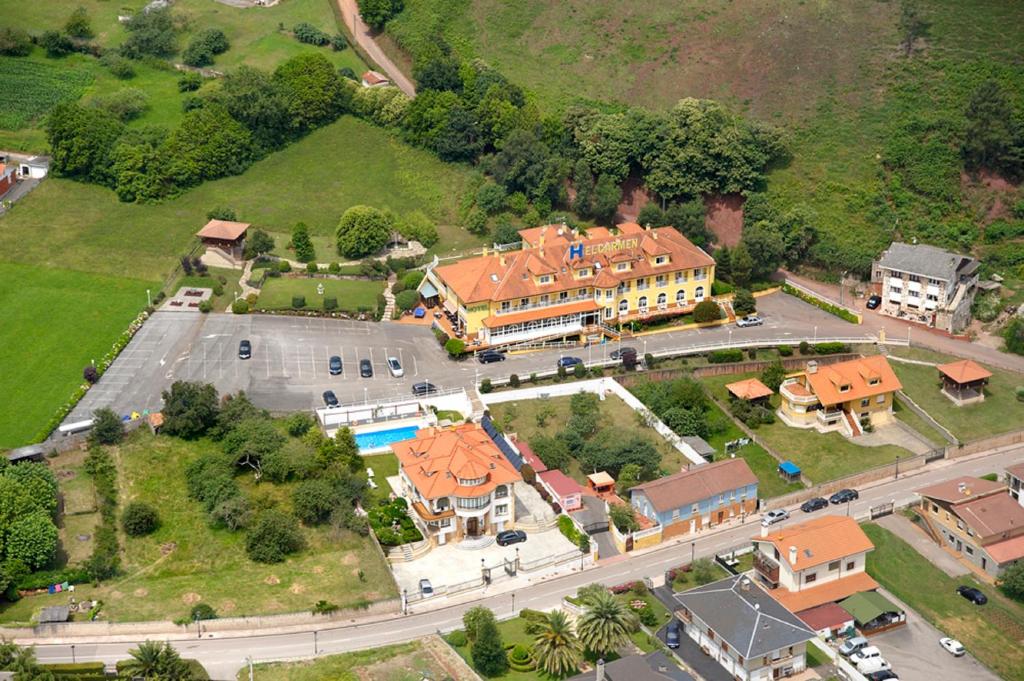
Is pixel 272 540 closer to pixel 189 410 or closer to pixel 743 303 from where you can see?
pixel 189 410

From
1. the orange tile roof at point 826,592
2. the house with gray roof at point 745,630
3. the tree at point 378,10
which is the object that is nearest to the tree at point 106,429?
the house with gray roof at point 745,630

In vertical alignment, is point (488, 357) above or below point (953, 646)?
above

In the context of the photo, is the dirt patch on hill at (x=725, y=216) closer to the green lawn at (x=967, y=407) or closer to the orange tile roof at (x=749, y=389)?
the green lawn at (x=967, y=407)

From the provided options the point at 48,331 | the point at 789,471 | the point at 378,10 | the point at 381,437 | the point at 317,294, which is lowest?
the point at 381,437

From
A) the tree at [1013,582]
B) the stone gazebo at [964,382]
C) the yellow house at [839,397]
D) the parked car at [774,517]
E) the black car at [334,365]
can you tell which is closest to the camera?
the tree at [1013,582]

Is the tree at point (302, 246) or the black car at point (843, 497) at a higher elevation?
the tree at point (302, 246)

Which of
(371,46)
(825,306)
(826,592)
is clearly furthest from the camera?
(371,46)

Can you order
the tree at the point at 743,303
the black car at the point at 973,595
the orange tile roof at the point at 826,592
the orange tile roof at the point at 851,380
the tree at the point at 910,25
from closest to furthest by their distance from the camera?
the orange tile roof at the point at 826,592, the black car at the point at 973,595, the orange tile roof at the point at 851,380, the tree at the point at 743,303, the tree at the point at 910,25

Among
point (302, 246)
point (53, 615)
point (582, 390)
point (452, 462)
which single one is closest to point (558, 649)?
point (452, 462)
